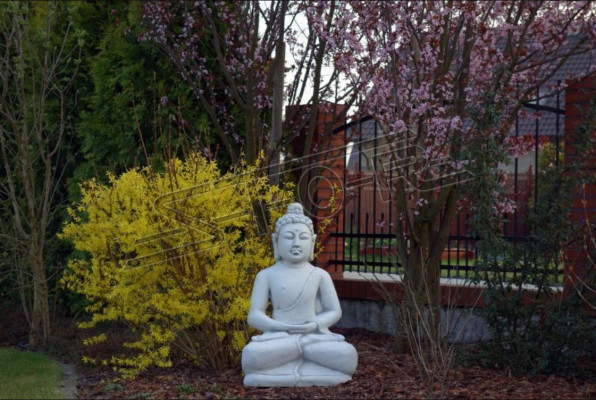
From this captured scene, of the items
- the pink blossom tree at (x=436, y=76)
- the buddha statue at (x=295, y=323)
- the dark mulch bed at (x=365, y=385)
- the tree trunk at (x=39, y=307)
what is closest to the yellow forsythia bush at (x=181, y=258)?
the dark mulch bed at (x=365, y=385)

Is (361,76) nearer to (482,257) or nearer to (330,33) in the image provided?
(330,33)

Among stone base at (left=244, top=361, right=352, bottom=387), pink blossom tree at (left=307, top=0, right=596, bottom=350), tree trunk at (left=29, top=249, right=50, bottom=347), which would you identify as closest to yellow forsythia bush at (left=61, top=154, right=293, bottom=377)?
stone base at (left=244, top=361, right=352, bottom=387)

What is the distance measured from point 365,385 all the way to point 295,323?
703mm

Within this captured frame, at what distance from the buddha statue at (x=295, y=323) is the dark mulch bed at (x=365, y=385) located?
0.42ft

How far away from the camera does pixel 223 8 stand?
28.3ft

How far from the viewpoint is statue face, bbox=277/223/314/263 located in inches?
248

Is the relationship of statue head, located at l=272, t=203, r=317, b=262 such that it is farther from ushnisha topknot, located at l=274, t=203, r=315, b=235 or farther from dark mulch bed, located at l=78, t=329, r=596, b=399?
dark mulch bed, located at l=78, t=329, r=596, b=399

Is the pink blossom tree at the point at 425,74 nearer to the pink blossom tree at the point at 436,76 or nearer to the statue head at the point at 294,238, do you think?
the pink blossom tree at the point at 436,76

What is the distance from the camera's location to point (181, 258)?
6789 millimetres

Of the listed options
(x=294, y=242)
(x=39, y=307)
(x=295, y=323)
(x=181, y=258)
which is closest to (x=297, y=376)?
(x=295, y=323)

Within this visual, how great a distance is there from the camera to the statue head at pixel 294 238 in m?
6.30

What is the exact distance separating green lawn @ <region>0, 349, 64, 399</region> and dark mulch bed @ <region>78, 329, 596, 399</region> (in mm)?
236

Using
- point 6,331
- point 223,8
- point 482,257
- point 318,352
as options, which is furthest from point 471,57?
point 6,331

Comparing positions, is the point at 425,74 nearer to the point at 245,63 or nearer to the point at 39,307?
the point at 245,63
